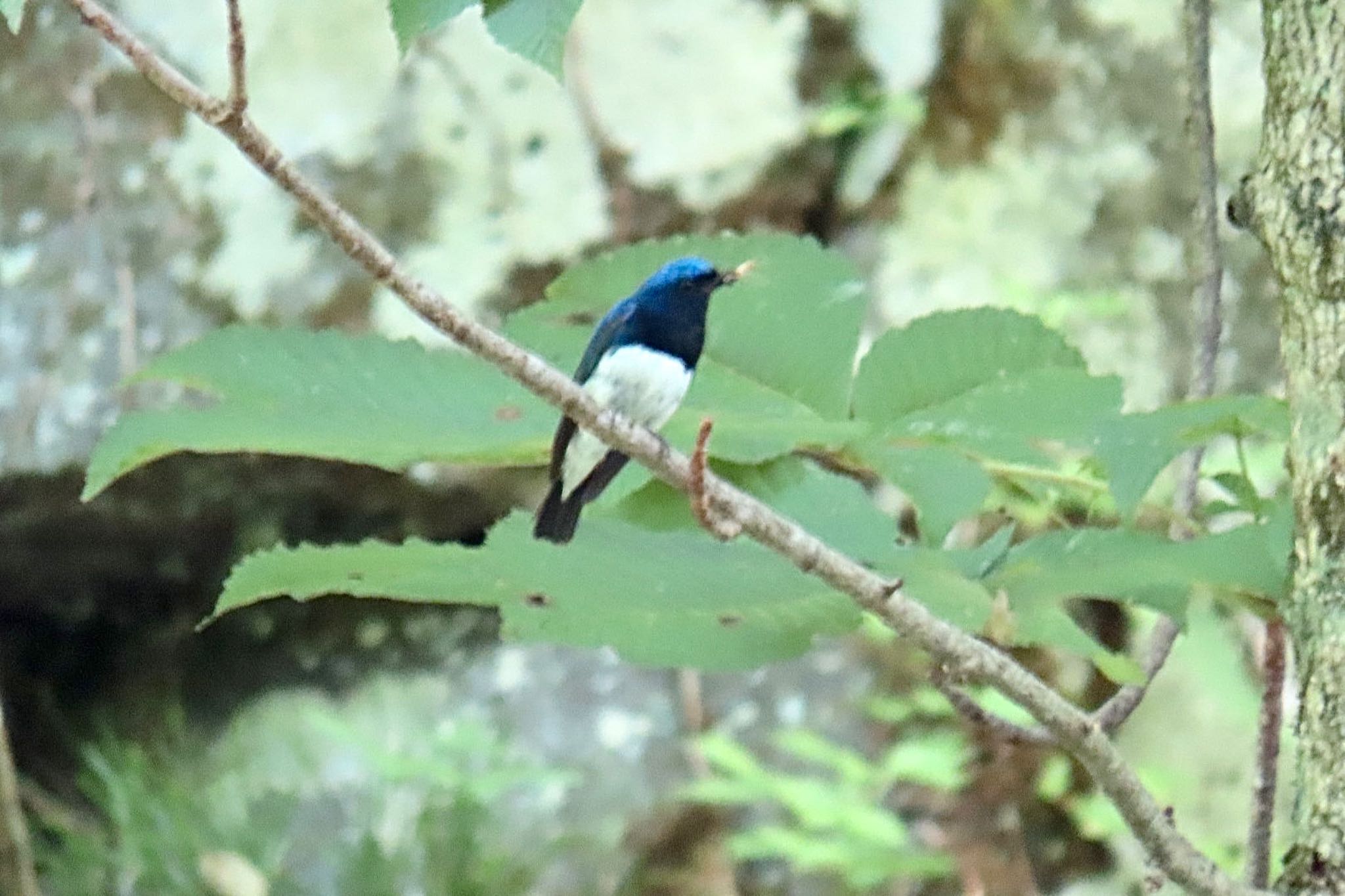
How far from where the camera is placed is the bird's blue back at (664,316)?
3.41 ft

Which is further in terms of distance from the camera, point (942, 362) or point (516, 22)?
point (942, 362)

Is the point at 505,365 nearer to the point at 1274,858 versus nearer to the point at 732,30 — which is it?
the point at 1274,858

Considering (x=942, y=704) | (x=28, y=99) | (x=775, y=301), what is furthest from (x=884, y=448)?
(x=28, y=99)

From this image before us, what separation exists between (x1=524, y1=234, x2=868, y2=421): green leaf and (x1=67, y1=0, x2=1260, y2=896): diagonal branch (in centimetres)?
20

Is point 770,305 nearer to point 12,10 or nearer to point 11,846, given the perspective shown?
point 12,10

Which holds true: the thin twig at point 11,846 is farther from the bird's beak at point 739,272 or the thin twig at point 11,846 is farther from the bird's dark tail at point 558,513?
the bird's beak at point 739,272

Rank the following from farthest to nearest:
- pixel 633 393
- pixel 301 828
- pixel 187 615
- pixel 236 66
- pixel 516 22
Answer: pixel 187 615, pixel 301 828, pixel 633 393, pixel 516 22, pixel 236 66

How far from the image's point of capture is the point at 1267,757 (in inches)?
27.7

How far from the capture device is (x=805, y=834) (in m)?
2.62

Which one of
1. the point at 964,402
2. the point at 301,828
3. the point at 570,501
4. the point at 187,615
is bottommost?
the point at 301,828

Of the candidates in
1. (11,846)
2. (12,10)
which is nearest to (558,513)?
(12,10)

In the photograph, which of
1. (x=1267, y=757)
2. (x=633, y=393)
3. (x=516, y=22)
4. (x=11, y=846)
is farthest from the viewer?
(x=11, y=846)

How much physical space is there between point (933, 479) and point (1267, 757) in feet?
0.68

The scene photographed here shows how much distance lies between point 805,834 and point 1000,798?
366mm
